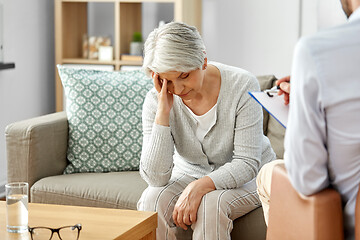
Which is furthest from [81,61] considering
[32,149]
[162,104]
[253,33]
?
[162,104]

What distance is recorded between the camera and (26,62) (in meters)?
3.79

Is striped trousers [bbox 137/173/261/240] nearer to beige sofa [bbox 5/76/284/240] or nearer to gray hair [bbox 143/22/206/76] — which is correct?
beige sofa [bbox 5/76/284/240]

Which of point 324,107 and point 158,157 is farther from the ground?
point 324,107

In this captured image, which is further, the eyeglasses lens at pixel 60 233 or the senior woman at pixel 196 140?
the senior woman at pixel 196 140

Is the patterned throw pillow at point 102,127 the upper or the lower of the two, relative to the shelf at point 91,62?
lower

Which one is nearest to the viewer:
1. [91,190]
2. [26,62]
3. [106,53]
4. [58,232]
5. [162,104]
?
[58,232]

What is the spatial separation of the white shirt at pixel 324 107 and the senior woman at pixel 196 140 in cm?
74

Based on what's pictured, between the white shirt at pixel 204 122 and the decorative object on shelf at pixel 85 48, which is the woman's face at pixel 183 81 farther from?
the decorative object on shelf at pixel 85 48

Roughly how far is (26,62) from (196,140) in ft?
6.68

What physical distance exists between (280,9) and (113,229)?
2.51m

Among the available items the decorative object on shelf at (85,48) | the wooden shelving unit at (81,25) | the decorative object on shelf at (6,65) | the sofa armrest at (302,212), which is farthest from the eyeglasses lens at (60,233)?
the decorative object on shelf at (85,48)

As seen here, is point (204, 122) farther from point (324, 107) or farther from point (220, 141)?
point (324, 107)

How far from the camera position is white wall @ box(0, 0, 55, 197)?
3602mm

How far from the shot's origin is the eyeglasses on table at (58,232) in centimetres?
158
